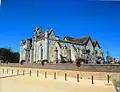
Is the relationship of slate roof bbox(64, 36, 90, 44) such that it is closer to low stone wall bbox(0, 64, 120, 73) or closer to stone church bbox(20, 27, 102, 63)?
stone church bbox(20, 27, 102, 63)

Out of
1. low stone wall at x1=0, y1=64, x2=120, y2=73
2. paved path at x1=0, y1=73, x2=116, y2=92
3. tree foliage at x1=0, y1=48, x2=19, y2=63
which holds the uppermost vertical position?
tree foliage at x1=0, y1=48, x2=19, y2=63

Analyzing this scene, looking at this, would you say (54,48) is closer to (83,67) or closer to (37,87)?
(37,87)

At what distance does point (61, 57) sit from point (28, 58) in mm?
450

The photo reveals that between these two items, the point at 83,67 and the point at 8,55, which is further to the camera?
the point at 83,67

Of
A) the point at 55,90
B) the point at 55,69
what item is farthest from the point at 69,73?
the point at 55,90

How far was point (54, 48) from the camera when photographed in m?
2.99

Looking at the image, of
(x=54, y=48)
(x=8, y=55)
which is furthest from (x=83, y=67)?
(x=8, y=55)

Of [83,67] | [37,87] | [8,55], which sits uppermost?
[8,55]

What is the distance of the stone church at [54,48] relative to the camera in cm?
288

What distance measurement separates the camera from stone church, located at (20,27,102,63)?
9.45 ft

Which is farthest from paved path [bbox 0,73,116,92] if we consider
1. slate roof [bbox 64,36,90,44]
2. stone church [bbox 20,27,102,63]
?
slate roof [bbox 64,36,90,44]

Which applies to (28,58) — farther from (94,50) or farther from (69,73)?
(69,73)

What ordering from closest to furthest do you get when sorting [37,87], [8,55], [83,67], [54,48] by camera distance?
[37,87] → [54,48] → [8,55] → [83,67]

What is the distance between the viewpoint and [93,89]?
301 centimetres
